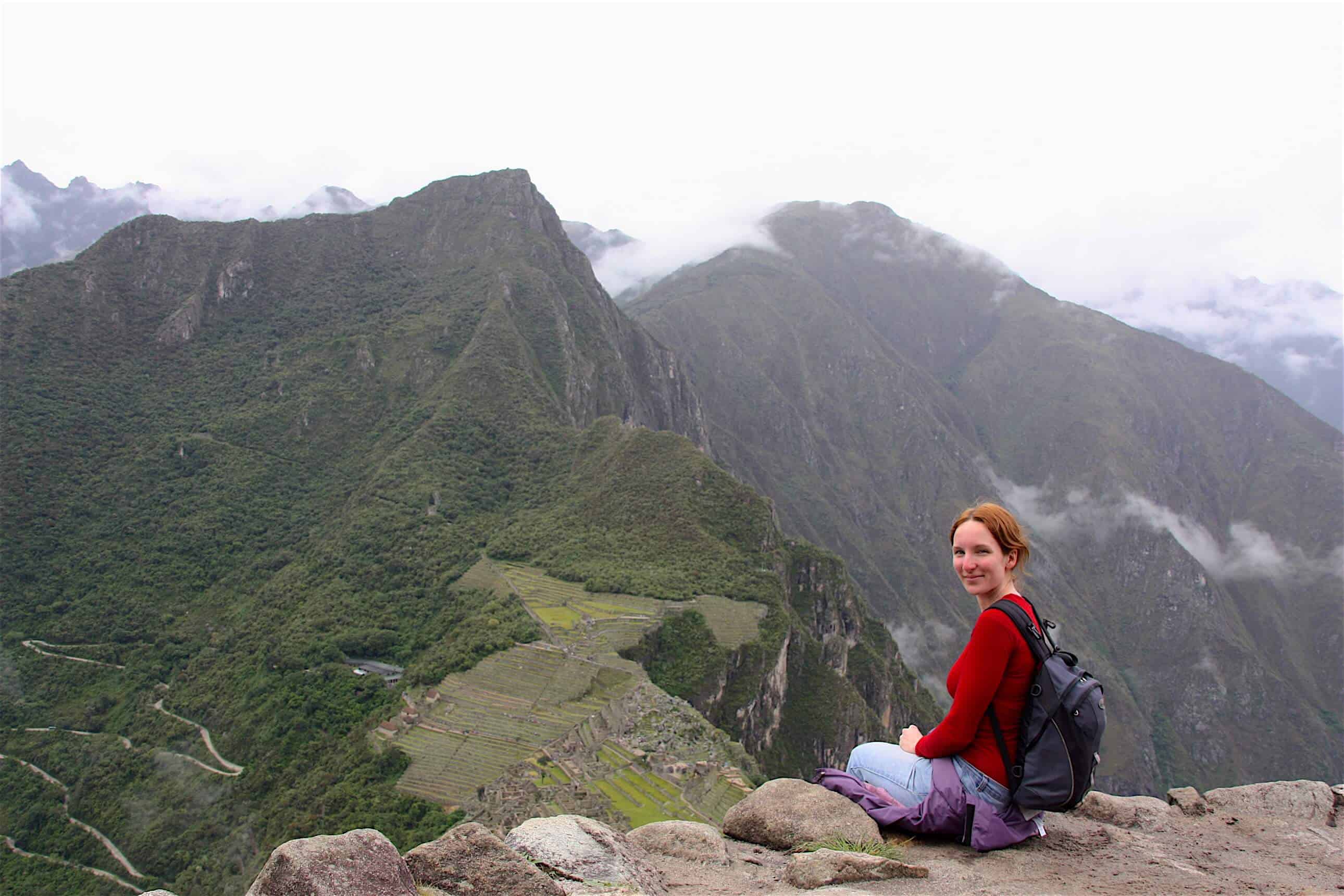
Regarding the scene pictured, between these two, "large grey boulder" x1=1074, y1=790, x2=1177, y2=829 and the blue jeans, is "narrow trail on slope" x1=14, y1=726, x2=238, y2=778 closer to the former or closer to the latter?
the blue jeans

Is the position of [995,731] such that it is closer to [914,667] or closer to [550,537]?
[550,537]

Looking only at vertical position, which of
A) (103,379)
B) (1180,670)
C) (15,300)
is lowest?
(1180,670)

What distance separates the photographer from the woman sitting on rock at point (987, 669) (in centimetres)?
586

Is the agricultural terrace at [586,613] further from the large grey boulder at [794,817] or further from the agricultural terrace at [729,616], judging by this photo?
the large grey boulder at [794,817]

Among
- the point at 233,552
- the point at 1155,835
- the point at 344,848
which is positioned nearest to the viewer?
the point at 344,848

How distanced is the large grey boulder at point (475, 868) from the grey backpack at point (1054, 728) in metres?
3.73

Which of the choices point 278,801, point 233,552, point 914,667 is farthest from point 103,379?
→ point 914,667

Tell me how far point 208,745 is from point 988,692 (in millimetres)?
52926

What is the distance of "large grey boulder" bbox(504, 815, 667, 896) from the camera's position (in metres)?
6.09

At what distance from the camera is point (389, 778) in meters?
34.5

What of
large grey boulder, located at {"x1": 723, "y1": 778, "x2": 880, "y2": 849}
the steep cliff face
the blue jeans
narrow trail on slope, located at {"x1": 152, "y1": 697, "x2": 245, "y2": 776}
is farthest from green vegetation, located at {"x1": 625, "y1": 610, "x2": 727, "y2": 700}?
the blue jeans

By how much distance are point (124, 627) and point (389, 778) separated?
4083 cm

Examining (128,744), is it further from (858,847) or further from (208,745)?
(858,847)

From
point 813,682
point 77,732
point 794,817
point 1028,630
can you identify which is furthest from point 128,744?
point 1028,630
